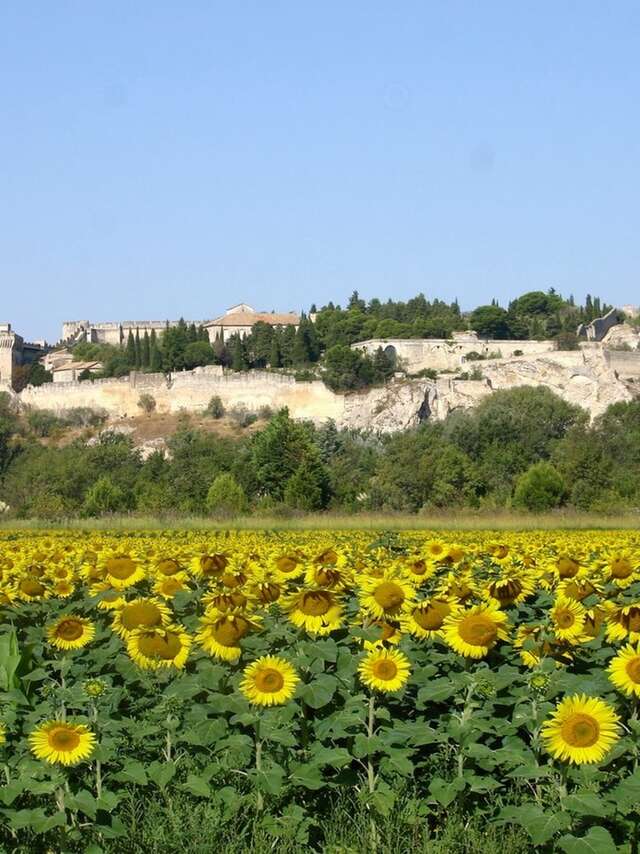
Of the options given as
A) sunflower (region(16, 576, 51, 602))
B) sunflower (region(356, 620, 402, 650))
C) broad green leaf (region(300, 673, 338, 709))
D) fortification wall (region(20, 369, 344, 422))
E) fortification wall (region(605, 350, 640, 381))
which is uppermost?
fortification wall (region(605, 350, 640, 381))

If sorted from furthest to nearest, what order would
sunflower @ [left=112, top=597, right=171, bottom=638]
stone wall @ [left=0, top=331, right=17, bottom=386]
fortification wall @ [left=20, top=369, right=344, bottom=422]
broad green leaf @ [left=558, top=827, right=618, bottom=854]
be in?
stone wall @ [left=0, top=331, right=17, bottom=386] < fortification wall @ [left=20, top=369, right=344, bottom=422] < sunflower @ [left=112, top=597, right=171, bottom=638] < broad green leaf @ [left=558, top=827, right=618, bottom=854]

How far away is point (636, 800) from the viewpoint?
4199mm

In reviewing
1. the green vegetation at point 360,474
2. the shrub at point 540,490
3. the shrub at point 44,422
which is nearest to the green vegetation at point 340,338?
the shrub at point 44,422

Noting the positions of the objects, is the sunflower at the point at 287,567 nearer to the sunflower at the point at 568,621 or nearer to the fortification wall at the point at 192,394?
the sunflower at the point at 568,621

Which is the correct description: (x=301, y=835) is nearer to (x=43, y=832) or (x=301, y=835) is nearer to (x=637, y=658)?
(x=43, y=832)

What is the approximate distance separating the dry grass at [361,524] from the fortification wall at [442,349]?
6206 centimetres

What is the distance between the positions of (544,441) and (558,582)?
58091mm

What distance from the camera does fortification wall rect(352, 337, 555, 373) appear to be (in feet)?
320

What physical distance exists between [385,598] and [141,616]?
3.75 ft

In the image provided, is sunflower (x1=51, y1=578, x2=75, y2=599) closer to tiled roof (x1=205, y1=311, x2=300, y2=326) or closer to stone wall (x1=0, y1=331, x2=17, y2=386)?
stone wall (x1=0, y1=331, x2=17, y2=386)

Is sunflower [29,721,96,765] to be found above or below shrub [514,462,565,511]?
above

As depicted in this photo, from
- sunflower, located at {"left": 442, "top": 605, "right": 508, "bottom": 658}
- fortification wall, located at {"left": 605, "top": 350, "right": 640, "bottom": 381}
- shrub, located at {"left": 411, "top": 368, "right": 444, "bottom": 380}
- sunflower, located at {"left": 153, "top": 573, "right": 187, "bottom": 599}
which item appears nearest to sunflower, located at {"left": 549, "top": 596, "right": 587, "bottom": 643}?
sunflower, located at {"left": 442, "top": 605, "right": 508, "bottom": 658}

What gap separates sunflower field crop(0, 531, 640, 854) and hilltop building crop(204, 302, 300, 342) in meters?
116

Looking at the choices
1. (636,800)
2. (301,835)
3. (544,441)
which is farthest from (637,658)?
(544,441)
